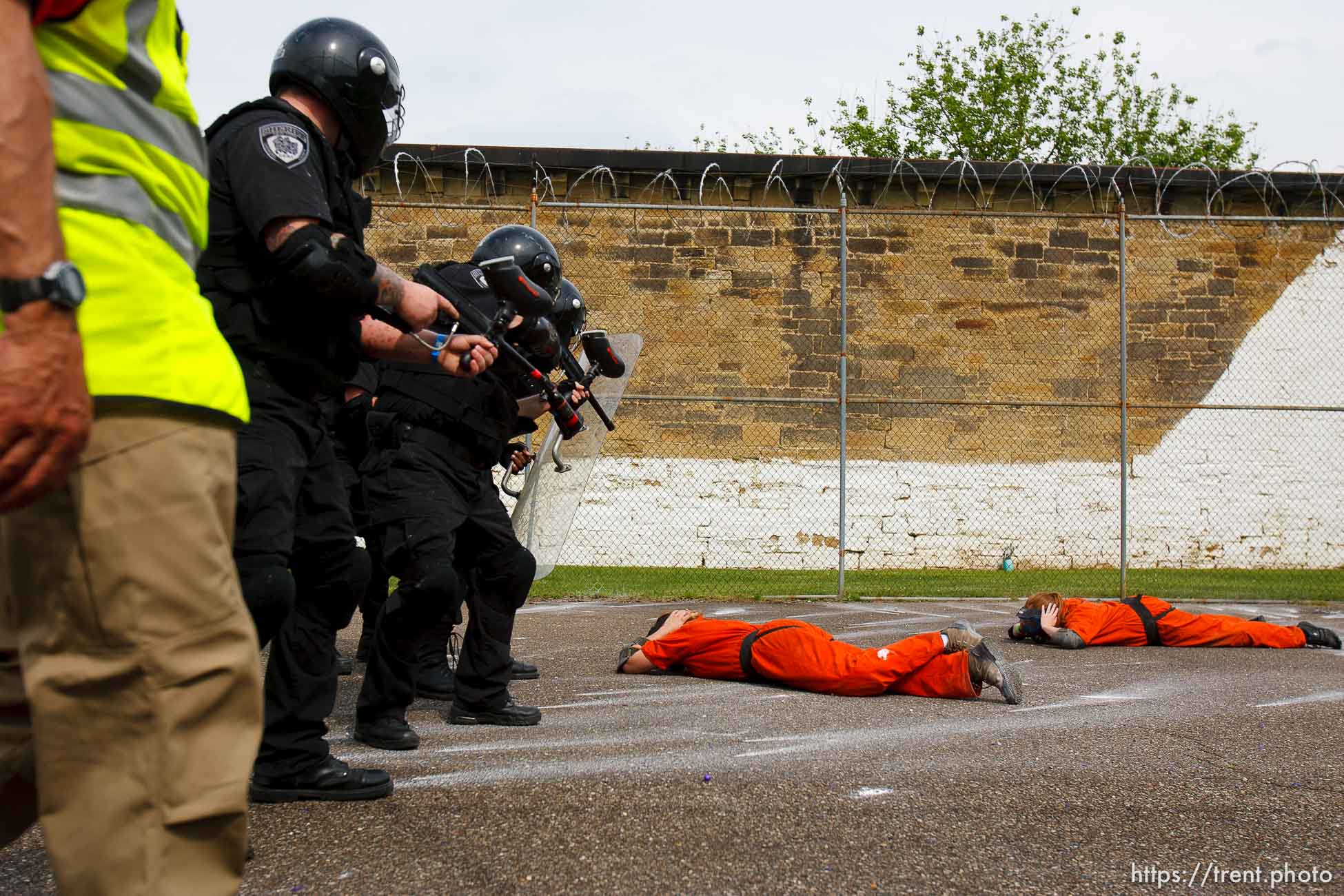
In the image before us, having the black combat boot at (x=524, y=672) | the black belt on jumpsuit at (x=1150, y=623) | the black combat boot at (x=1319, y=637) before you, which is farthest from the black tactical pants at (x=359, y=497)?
the black combat boot at (x=1319, y=637)

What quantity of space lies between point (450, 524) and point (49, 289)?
280cm

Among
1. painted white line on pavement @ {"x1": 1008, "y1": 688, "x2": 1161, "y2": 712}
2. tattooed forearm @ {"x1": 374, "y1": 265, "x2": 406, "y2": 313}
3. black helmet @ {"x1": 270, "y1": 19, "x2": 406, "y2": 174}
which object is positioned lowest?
painted white line on pavement @ {"x1": 1008, "y1": 688, "x2": 1161, "y2": 712}

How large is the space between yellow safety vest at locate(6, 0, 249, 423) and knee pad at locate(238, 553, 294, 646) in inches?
48.6

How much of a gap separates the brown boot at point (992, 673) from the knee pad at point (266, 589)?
2984mm

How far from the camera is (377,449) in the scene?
424 centimetres

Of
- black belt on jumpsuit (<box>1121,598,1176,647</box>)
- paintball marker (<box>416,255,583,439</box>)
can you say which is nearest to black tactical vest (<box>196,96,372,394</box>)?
paintball marker (<box>416,255,583,439</box>)

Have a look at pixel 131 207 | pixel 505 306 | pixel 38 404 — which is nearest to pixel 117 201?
pixel 131 207

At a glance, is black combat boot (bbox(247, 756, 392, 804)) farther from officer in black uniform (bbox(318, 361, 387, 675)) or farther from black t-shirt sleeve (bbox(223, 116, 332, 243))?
black t-shirt sleeve (bbox(223, 116, 332, 243))

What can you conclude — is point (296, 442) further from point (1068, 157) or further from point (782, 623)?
point (1068, 157)

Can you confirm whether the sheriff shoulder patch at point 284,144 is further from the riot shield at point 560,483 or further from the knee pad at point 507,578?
the riot shield at point 560,483

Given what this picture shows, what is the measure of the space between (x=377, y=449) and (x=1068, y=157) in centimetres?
2795

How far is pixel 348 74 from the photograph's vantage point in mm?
3227

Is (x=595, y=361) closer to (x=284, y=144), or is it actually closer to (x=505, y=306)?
(x=505, y=306)

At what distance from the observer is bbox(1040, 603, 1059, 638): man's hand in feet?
22.6
